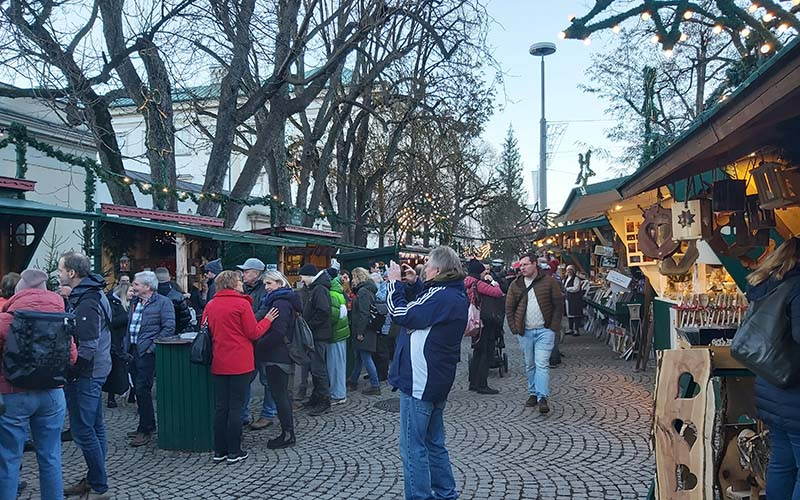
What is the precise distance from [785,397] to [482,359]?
5754 millimetres

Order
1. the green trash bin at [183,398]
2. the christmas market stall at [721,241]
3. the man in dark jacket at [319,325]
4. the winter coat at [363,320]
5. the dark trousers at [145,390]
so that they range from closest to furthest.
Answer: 1. the christmas market stall at [721,241]
2. the green trash bin at [183,398]
3. the dark trousers at [145,390]
4. the man in dark jacket at [319,325]
5. the winter coat at [363,320]

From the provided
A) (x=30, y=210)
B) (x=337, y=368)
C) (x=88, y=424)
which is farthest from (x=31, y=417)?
(x=30, y=210)

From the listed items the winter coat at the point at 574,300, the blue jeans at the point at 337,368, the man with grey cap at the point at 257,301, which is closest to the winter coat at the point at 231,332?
the man with grey cap at the point at 257,301

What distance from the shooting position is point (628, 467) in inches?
203

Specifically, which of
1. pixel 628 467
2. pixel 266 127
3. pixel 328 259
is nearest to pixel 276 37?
pixel 266 127

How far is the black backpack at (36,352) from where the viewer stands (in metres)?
3.64

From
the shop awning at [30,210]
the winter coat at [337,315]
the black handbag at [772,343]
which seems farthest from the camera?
the winter coat at [337,315]

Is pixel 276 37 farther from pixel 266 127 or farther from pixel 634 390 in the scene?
→ pixel 634 390

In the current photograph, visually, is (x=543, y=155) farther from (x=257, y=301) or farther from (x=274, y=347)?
(x=274, y=347)

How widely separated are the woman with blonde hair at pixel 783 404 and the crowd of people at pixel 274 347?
6.00ft

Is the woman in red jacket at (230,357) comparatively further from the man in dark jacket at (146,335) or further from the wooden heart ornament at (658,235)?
the wooden heart ornament at (658,235)

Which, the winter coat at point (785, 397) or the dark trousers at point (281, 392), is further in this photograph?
the dark trousers at point (281, 392)

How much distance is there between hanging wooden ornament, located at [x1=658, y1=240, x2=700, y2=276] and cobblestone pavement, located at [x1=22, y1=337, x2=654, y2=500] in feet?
5.56

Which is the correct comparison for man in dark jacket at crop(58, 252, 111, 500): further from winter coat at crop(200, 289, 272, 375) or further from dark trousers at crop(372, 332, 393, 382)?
dark trousers at crop(372, 332, 393, 382)
